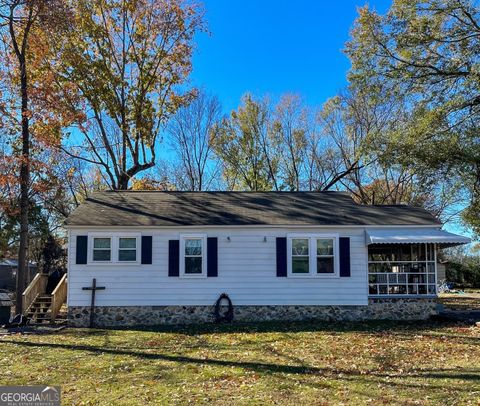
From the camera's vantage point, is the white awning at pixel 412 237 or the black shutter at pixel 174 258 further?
the black shutter at pixel 174 258

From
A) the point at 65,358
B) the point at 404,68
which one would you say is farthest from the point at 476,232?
the point at 65,358

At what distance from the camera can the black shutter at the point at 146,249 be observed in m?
15.4

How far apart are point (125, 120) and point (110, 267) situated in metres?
12.3

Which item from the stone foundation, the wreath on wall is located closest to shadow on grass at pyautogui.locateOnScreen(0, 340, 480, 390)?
the stone foundation

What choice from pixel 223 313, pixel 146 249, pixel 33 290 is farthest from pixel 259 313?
pixel 33 290

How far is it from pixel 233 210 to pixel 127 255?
392cm

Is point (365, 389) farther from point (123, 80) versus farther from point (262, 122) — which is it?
point (262, 122)

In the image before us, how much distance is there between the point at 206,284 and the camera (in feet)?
50.7

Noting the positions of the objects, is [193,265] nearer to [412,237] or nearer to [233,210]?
[233,210]

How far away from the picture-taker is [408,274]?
16.3m

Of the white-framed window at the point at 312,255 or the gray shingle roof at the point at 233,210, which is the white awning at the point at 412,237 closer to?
the gray shingle roof at the point at 233,210
